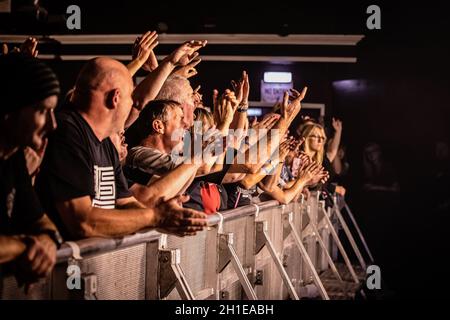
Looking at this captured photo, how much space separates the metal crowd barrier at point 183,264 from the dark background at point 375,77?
18.8 ft

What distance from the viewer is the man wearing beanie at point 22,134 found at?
240cm

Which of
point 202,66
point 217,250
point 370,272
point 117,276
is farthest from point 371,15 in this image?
point 117,276

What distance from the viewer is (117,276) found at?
2.78 m

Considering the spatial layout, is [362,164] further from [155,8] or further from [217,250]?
[217,250]

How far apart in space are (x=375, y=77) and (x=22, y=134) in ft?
49.3

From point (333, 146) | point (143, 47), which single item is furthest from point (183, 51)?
point (333, 146)

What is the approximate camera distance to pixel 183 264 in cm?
349

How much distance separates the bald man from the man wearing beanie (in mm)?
161

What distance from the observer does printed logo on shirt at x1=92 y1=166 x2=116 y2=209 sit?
302cm

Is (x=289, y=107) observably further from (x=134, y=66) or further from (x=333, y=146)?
(x=333, y=146)

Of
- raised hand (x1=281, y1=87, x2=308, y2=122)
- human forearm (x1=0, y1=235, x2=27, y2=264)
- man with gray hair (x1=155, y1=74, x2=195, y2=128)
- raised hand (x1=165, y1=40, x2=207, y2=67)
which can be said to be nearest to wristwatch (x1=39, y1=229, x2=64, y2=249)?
human forearm (x1=0, y1=235, x2=27, y2=264)

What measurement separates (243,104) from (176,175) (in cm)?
153

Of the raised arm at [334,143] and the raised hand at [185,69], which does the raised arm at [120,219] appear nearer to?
the raised hand at [185,69]

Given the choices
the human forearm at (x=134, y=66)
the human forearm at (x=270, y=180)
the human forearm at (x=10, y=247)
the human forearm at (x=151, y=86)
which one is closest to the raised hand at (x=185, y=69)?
the human forearm at (x=134, y=66)
